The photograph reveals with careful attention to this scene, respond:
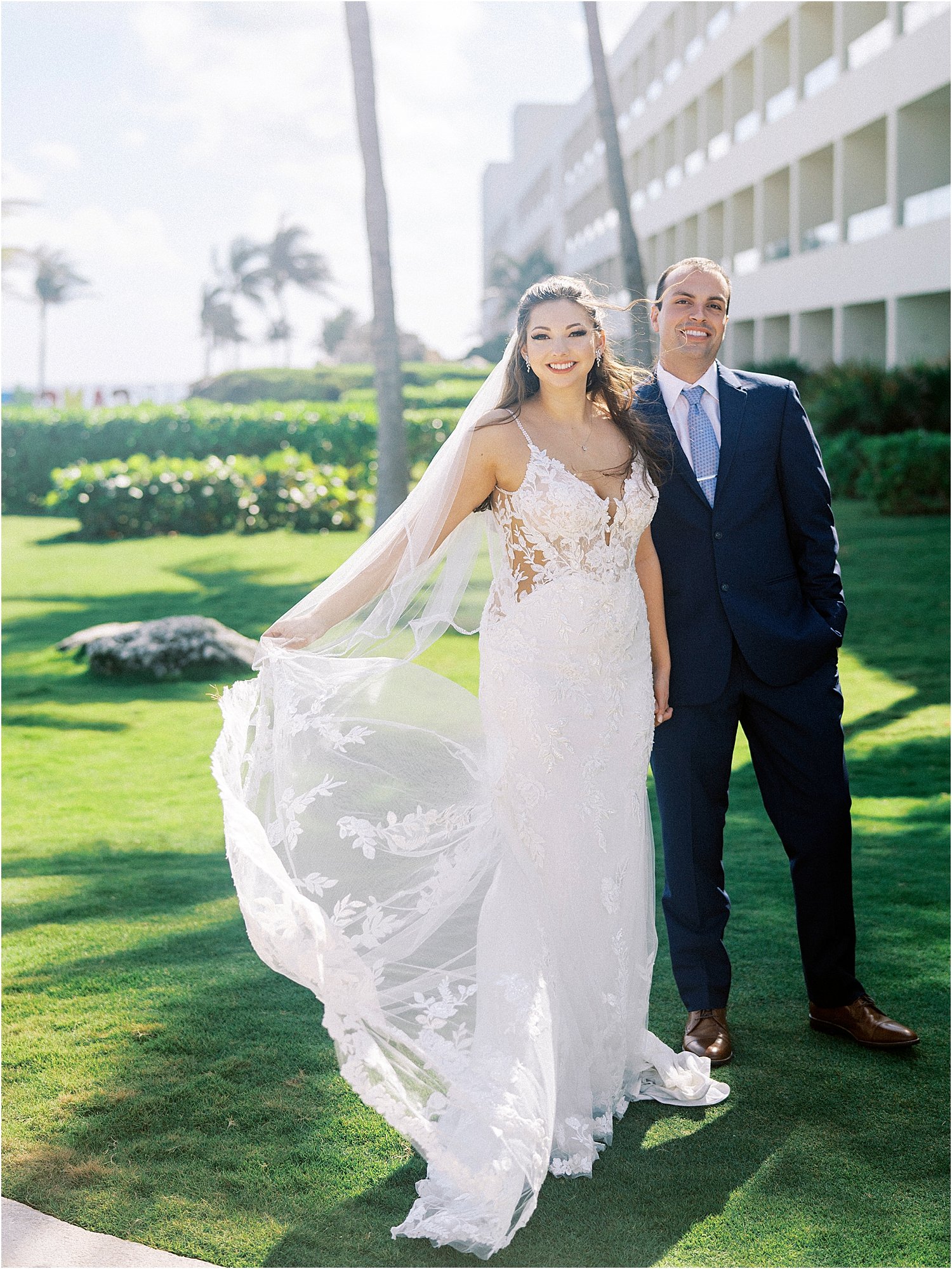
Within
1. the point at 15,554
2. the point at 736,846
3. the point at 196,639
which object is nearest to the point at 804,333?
the point at 15,554

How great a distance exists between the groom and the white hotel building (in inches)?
346

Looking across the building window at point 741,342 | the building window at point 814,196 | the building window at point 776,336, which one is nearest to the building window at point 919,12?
the building window at point 814,196

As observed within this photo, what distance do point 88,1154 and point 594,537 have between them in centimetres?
223

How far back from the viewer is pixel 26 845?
627 cm

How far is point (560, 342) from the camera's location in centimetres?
342

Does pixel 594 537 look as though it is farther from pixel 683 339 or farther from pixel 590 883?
pixel 590 883

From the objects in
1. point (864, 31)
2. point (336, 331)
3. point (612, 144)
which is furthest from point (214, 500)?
point (336, 331)

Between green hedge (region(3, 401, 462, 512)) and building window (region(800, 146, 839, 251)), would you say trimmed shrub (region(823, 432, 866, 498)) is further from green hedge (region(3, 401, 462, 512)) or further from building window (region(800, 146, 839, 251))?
building window (region(800, 146, 839, 251))

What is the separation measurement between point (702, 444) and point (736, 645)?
25.1 inches

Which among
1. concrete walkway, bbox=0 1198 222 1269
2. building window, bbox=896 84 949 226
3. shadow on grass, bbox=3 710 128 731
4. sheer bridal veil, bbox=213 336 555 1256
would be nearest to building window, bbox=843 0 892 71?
building window, bbox=896 84 949 226

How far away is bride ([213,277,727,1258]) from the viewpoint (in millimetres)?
3102

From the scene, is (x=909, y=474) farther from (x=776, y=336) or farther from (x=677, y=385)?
(x=776, y=336)

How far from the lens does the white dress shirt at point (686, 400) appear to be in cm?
380

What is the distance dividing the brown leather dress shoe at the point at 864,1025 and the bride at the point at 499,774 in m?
0.59
